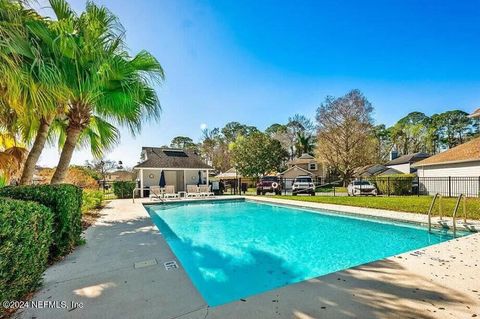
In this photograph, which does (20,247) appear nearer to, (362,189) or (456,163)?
(362,189)

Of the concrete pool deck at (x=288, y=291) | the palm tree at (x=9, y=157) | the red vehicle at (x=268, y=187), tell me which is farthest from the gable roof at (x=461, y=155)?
the palm tree at (x=9, y=157)

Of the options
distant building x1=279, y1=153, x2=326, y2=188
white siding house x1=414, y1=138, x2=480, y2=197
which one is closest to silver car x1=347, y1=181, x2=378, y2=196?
white siding house x1=414, y1=138, x2=480, y2=197

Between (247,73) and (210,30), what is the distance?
4008mm

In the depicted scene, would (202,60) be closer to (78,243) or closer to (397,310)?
(78,243)

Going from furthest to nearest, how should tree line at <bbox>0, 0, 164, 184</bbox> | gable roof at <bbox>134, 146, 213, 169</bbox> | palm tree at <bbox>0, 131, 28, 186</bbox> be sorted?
gable roof at <bbox>134, 146, 213, 169</bbox> < palm tree at <bbox>0, 131, 28, 186</bbox> < tree line at <bbox>0, 0, 164, 184</bbox>

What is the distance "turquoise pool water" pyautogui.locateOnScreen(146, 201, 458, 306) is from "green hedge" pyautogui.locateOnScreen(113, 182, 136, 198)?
9.30 metres

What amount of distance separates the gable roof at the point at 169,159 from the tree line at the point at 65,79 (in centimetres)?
1167

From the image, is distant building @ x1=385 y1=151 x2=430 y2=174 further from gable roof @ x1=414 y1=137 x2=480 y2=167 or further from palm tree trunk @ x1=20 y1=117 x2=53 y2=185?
palm tree trunk @ x1=20 y1=117 x2=53 y2=185

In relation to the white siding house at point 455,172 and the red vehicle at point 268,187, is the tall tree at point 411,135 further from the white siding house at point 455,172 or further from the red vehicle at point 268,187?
the red vehicle at point 268,187

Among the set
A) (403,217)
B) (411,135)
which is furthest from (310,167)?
(403,217)

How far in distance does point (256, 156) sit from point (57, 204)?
2862 centimetres

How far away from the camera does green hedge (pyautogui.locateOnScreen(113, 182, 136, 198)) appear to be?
18.2 m

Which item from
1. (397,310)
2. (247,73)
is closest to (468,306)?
(397,310)

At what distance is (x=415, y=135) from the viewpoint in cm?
4278
